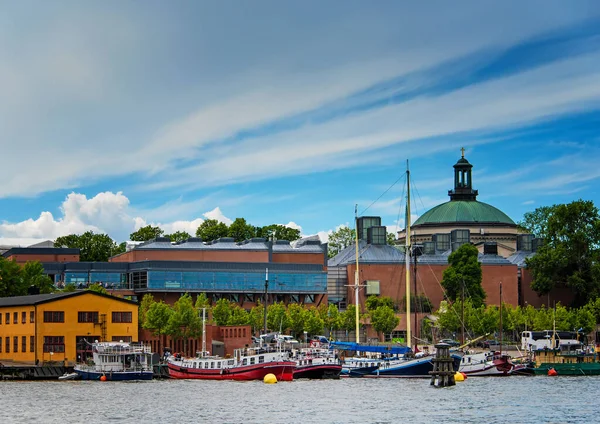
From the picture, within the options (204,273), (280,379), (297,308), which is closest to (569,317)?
(297,308)

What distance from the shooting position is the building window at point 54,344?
443 feet

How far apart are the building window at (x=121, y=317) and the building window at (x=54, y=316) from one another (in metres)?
6.44

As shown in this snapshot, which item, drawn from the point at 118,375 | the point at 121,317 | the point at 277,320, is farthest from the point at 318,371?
the point at 277,320

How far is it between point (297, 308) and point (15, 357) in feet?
162

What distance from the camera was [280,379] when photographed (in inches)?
4823

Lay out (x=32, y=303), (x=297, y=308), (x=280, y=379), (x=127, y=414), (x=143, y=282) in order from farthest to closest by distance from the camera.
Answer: (x=143, y=282) → (x=297, y=308) → (x=32, y=303) → (x=280, y=379) → (x=127, y=414)

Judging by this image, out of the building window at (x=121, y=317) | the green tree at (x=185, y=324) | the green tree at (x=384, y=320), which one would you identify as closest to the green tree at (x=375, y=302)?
the green tree at (x=384, y=320)

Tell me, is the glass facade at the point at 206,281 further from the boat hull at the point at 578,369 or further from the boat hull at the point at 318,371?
A: the boat hull at the point at 318,371

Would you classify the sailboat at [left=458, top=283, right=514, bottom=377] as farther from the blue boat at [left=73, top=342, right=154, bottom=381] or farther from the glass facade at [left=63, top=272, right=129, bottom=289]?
the glass facade at [left=63, top=272, right=129, bottom=289]

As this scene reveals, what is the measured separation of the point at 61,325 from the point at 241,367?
23491 millimetres

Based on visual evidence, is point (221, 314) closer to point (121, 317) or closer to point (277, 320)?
point (277, 320)

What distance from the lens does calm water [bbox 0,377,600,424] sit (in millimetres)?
84062

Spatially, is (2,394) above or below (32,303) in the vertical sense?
below

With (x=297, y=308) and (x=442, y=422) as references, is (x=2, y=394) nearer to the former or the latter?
(x=442, y=422)
